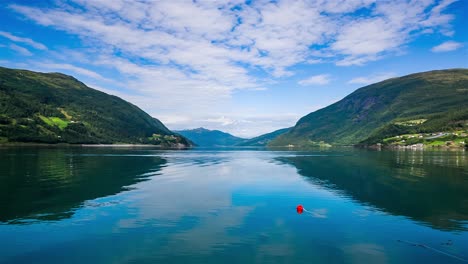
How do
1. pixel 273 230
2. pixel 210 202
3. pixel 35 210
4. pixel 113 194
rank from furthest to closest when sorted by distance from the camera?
pixel 113 194 → pixel 210 202 → pixel 35 210 → pixel 273 230

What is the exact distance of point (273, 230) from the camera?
3481 centimetres

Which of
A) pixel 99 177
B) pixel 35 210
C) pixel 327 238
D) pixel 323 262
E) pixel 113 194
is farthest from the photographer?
pixel 99 177

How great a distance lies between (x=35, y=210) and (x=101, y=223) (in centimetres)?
1213

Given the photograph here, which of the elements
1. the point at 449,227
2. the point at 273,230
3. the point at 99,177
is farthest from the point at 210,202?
the point at 99,177

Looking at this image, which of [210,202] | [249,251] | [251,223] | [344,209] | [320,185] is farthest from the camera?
[320,185]

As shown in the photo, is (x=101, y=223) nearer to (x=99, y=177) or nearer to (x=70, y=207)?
(x=70, y=207)

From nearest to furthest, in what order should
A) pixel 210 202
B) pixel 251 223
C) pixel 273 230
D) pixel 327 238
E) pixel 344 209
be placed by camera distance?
pixel 327 238
pixel 273 230
pixel 251 223
pixel 344 209
pixel 210 202

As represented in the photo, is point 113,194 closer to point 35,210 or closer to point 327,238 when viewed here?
point 35,210

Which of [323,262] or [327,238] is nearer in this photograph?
[323,262]

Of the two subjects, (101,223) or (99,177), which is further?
(99,177)

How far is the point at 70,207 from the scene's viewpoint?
44188 millimetres

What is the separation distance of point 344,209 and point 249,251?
22.8m

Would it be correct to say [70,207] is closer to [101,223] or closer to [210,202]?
[101,223]

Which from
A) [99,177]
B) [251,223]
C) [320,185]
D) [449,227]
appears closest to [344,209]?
[449,227]
